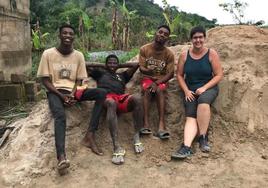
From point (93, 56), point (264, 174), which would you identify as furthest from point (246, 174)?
point (93, 56)

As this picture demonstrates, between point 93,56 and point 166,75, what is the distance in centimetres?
678

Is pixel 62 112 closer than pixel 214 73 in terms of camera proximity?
Yes

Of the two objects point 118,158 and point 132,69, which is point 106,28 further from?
point 118,158

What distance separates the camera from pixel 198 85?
493 cm

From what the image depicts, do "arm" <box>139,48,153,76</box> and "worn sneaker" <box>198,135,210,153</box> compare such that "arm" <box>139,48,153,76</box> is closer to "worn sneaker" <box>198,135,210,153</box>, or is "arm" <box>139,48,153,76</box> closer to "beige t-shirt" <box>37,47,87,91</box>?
"beige t-shirt" <box>37,47,87,91</box>

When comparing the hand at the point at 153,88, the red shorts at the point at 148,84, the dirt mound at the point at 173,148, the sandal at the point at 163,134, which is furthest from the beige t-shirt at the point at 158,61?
the sandal at the point at 163,134

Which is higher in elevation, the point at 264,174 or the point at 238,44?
the point at 238,44

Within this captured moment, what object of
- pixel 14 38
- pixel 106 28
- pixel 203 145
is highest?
pixel 106 28

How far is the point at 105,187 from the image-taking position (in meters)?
4.27

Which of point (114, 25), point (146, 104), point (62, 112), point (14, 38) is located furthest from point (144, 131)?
point (114, 25)

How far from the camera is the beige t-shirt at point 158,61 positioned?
5203 millimetres

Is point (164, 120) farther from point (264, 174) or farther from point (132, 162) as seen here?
point (264, 174)

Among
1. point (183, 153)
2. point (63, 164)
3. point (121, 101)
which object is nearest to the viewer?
point (63, 164)

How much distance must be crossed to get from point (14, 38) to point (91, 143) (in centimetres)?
604
